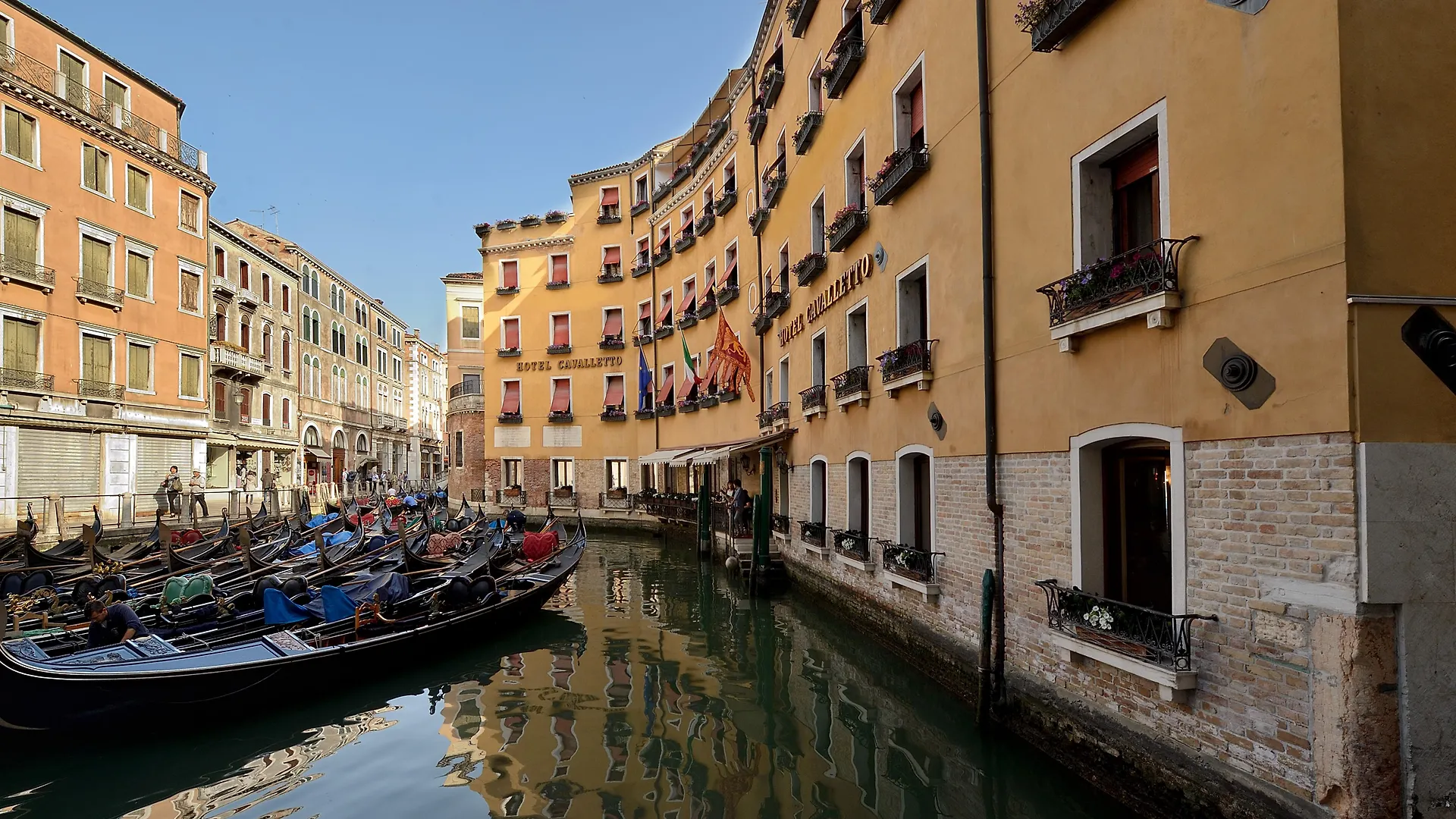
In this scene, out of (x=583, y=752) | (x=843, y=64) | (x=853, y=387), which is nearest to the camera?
(x=583, y=752)

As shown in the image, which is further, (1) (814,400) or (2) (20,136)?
(2) (20,136)

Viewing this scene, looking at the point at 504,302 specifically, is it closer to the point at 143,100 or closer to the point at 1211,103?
the point at 143,100

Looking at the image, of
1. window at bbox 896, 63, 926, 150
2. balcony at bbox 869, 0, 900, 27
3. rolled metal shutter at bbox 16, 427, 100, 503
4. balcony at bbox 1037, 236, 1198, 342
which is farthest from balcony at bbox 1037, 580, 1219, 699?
rolled metal shutter at bbox 16, 427, 100, 503

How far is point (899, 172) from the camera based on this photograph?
845cm

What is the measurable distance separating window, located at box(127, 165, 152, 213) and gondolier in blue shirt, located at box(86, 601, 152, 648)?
16.3 meters

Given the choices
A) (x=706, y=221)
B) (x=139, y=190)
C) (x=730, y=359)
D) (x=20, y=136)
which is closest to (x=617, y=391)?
(x=706, y=221)

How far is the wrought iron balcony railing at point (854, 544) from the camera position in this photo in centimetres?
981

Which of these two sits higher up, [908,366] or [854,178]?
[854,178]

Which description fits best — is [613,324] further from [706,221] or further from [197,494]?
[197,494]

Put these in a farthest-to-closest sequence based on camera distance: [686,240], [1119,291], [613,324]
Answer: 1. [613,324]
2. [686,240]
3. [1119,291]

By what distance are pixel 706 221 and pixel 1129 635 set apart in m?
16.7

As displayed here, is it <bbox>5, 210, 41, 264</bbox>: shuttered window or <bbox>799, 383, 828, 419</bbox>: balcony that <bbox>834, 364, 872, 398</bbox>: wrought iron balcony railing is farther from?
<bbox>5, 210, 41, 264</bbox>: shuttered window

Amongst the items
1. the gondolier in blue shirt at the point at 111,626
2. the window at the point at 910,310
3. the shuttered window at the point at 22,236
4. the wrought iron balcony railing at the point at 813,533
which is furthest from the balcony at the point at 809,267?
the shuttered window at the point at 22,236

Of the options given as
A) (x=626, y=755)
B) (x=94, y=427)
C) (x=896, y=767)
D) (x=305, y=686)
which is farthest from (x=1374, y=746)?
(x=94, y=427)
